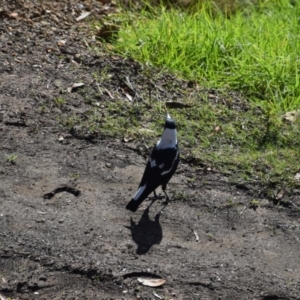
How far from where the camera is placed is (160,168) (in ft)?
15.3

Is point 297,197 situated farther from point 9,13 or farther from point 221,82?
point 9,13

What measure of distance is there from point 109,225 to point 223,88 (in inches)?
76.8

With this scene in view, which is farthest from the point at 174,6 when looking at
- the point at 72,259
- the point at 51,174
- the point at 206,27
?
the point at 72,259

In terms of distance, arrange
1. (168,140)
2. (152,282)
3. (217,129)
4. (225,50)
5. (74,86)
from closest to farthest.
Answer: (152,282) → (168,140) → (217,129) → (74,86) → (225,50)

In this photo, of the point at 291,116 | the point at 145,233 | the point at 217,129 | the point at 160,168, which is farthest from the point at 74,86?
the point at 145,233

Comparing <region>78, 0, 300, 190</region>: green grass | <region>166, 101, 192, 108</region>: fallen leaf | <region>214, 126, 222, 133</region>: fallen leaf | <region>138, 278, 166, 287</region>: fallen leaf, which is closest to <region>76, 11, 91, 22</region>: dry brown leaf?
<region>78, 0, 300, 190</region>: green grass

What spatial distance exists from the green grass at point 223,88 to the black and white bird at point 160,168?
499 millimetres

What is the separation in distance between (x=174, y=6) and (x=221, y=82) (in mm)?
1512

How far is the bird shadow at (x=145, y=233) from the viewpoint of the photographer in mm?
4453

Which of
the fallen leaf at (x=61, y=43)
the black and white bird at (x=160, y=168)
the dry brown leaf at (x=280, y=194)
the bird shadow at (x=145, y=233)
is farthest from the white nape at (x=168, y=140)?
the fallen leaf at (x=61, y=43)

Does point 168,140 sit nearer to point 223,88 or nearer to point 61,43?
point 223,88

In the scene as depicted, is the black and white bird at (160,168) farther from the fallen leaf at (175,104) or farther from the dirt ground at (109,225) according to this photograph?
the fallen leaf at (175,104)

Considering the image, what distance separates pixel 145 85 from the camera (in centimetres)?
604

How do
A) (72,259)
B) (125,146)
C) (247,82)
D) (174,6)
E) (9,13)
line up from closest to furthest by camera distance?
(72,259), (125,146), (247,82), (9,13), (174,6)
